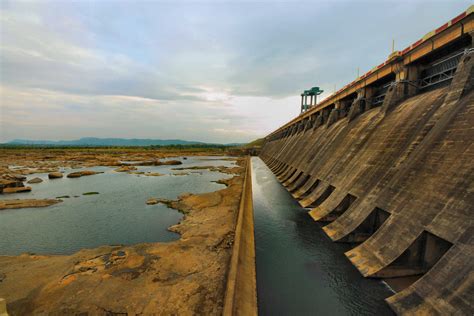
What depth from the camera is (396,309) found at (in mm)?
9195

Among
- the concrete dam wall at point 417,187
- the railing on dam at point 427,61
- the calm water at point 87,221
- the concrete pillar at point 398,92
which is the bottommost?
the calm water at point 87,221

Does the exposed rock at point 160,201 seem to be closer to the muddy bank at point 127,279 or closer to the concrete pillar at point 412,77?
the muddy bank at point 127,279

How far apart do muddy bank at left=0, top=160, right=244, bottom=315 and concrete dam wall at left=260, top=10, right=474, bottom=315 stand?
27.1 ft

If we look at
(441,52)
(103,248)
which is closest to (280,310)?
(103,248)

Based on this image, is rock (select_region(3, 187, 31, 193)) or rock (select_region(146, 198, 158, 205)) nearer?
rock (select_region(146, 198, 158, 205))

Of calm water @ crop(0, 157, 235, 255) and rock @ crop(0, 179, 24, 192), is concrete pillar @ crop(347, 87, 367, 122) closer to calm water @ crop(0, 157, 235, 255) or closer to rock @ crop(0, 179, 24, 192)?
calm water @ crop(0, 157, 235, 255)

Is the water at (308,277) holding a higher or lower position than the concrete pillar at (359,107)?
lower

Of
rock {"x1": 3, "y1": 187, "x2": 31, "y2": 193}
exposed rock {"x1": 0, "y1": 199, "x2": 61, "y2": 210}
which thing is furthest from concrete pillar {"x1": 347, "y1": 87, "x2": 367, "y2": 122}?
rock {"x1": 3, "y1": 187, "x2": 31, "y2": 193}

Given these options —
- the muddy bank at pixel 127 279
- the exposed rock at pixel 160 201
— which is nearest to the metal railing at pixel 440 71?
the muddy bank at pixel 127 279

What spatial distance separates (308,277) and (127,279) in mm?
9938

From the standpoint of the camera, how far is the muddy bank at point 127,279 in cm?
941

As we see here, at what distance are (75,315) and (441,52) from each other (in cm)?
3069

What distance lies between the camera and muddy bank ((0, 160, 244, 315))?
9414mm

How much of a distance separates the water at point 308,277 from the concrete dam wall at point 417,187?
81 cm
